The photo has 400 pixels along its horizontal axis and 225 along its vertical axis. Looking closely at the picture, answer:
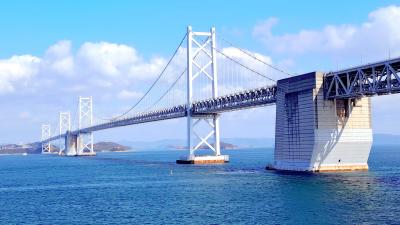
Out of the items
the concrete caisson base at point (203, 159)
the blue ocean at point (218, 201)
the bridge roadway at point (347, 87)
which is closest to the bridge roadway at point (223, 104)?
the bridge roadway at point (347, 87)

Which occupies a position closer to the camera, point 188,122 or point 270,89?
point 270,89

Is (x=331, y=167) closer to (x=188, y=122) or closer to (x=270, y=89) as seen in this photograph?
(x=270, y=89)

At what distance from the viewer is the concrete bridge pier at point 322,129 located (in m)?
56.7

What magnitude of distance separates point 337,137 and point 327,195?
1751 cm

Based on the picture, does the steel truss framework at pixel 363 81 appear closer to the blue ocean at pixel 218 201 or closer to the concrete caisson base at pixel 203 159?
the blue ocean at pixel 218 201

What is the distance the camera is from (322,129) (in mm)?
56406

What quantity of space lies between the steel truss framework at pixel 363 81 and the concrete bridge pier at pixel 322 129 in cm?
120

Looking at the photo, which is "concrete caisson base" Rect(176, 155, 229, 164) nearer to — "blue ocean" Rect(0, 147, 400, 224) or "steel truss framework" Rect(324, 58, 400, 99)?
"blue ocean" Rect(0, 147, 400, 224)

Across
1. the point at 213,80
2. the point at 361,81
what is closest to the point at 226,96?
the point at 213,80

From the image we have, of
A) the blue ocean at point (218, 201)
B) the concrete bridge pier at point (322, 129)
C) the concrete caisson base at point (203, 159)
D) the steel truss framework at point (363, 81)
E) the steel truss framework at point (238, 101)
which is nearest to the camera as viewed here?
the blue ocean at point (218, 201)

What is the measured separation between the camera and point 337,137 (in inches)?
2249

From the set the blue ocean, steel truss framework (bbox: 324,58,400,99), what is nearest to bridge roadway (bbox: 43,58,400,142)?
steel truss framework (bbox: 324,58,400,99)

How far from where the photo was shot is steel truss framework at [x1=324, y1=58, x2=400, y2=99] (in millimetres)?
49719

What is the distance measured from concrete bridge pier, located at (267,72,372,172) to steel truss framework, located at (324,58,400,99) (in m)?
1.20
